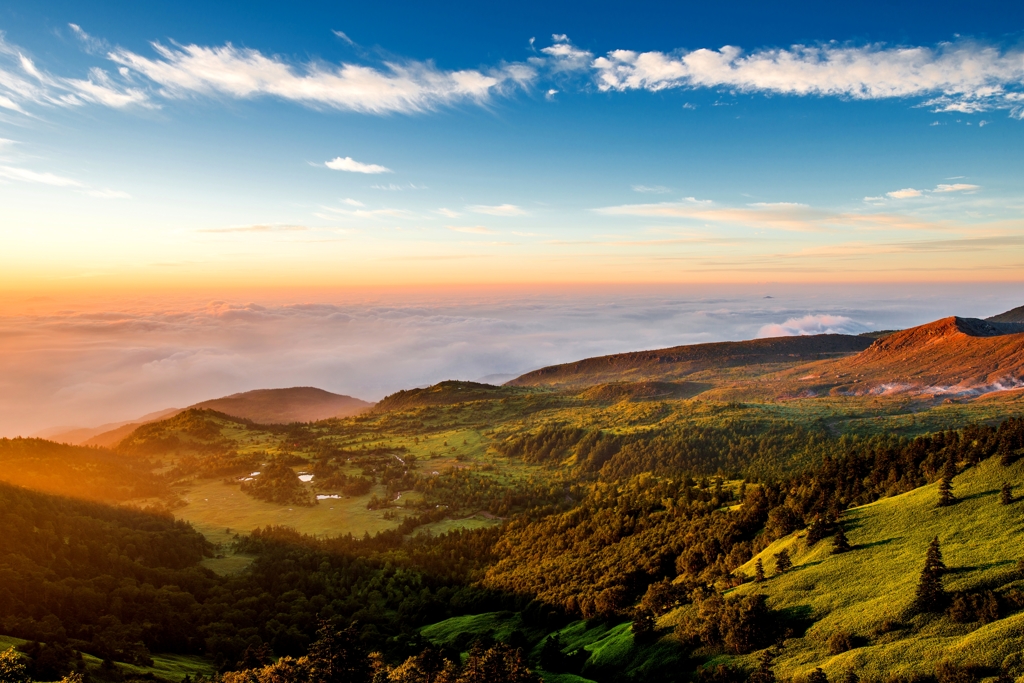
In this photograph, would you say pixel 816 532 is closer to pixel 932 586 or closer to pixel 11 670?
pixel 932 586

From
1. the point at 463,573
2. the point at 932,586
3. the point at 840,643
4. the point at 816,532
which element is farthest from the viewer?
the point at 463,573

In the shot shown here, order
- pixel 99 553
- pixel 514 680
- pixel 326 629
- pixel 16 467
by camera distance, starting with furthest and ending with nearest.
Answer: pixel 16 467 < pixel 99 553 < pixel 326 629 < pixel 514 680

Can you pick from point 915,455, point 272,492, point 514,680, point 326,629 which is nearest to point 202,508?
point 272,492

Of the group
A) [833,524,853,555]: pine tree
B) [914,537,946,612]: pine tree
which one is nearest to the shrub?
[914,537,946,612]: pine tree

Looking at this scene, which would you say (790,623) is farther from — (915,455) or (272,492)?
(272,492)

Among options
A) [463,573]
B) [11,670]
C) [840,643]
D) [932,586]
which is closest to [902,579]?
[932,586]

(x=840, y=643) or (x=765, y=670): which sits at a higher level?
(x=840, y=643)

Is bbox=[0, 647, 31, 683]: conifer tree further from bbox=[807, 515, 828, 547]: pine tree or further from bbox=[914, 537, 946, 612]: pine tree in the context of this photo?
bbox=[807, 515, 828, 547]: pine tree

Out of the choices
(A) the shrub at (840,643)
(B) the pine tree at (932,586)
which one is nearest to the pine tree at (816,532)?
(B) the pine tree at (932,586)
